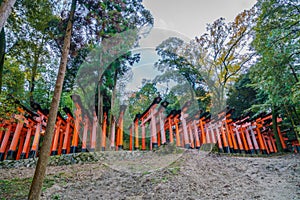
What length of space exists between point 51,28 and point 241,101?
13.5 meters

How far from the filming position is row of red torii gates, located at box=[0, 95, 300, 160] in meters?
9.12

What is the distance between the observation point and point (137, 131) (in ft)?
32.6

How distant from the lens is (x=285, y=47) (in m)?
6.85

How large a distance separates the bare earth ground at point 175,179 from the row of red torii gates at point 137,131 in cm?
212

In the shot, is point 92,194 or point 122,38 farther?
point 122,38

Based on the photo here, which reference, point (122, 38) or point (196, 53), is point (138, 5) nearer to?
point (122, 38)

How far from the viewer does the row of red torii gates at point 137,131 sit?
9.12 meters

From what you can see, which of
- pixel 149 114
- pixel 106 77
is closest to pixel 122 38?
pixel 106 77

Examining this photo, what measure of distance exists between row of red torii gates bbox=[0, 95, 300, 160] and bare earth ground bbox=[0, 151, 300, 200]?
212 cm

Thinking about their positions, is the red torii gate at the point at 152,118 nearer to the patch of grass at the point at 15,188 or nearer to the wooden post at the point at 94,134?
the wooden post at the point at 94,134

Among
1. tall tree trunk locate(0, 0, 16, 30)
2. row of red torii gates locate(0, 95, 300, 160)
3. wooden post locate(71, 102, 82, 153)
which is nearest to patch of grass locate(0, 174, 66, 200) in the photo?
row of red torii gates locate(0, 95, 300, 160)

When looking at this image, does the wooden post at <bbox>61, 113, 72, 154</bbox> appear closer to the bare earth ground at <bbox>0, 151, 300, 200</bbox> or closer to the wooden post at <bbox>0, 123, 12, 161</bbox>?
the bare earth ground at <bbox>0, 151, 300, 200</bbox>

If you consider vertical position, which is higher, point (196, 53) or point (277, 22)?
point (196, 53)

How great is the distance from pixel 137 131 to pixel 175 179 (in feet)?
16.0
